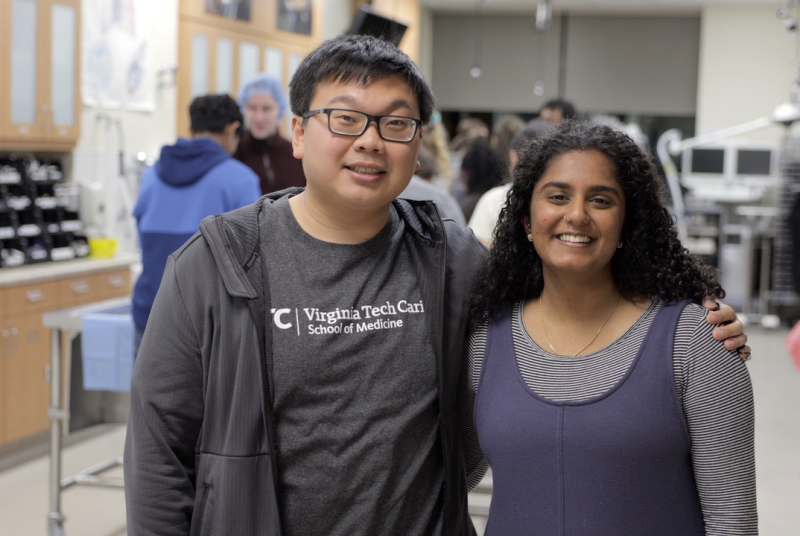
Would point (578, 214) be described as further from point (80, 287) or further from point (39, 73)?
point (39, 73)

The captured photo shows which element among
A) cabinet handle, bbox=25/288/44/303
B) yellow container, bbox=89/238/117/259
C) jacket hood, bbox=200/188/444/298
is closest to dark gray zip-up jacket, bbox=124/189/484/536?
jacket hood, bbox=200/188/444/298

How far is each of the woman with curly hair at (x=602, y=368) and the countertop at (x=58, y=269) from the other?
3.58 metres

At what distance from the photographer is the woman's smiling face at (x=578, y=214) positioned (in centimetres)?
146

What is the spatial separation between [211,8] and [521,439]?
617cm

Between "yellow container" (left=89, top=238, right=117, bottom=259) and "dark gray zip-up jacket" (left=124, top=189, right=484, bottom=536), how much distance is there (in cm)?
428

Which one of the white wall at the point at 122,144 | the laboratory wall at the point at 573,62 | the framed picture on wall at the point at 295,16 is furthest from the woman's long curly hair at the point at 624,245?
the laboratory wall at the point at 573,62

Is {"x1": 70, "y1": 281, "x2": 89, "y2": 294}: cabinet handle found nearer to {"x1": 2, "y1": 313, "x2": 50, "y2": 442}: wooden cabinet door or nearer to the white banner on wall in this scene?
{"x1": 2, "y1": 313, "x2": 50, "y2": 442}: wooden cabinet door

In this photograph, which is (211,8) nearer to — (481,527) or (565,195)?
(481,527)

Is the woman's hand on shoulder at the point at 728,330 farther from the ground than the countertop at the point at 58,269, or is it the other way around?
the woman's hand on shoulder at the point at 728,330

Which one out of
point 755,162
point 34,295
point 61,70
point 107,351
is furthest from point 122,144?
point 755,162

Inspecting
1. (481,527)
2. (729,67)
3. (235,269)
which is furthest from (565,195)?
(729,67)

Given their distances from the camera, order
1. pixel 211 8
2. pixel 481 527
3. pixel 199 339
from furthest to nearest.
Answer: pixel 211 8 < pixel 481 527 < pixel 199 339

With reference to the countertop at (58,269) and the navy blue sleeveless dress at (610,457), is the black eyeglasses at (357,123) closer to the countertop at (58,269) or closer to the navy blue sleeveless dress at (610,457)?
the navy blue sleeveless dress at (610,457)

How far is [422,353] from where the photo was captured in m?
1.47
